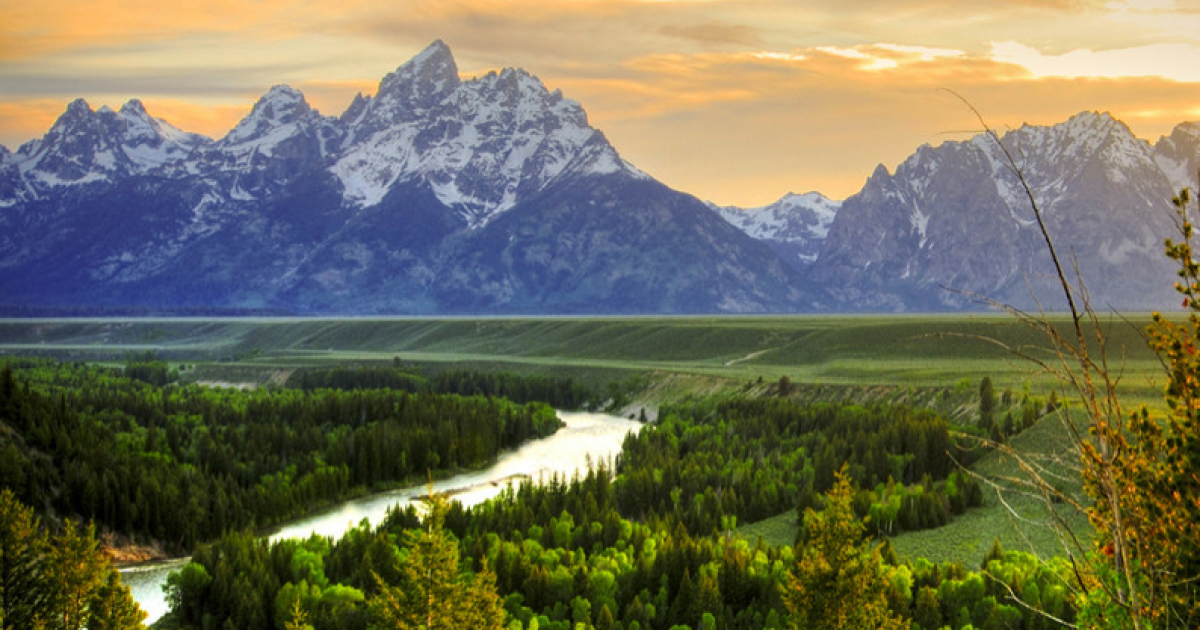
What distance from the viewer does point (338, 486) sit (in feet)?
278

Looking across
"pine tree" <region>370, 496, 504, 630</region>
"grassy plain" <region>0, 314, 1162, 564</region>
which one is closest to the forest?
"pine tree" <region>370, 496, 504, 630</region>

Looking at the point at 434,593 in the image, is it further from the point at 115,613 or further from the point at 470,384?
the point at 470,384

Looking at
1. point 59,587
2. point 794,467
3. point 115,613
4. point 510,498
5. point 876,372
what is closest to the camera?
point 115,613

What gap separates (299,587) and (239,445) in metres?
45.5

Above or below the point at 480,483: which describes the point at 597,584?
above

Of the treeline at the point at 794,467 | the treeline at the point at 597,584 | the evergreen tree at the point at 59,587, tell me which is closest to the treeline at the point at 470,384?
the treeline at the point at 794,467

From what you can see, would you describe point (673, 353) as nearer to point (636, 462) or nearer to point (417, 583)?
point (636, 462)

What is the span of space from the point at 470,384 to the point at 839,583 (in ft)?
394

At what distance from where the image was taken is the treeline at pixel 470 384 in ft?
484

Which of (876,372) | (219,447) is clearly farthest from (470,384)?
(219,447)

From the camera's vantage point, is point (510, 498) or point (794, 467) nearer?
point (510, 498)

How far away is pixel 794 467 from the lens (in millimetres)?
80562

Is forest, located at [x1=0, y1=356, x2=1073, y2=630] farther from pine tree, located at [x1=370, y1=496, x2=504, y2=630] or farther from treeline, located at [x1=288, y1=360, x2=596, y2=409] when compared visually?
treeline, located at [x1=288, y1=360, x2=596, y2=409]

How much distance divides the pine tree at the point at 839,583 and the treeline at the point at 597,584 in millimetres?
4037
